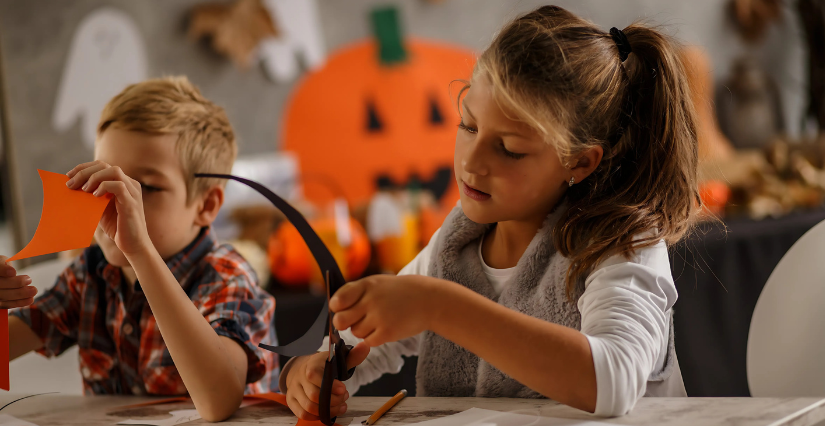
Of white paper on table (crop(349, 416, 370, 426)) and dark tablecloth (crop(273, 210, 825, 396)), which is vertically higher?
white paper on table (crop(349, 416, 370, 426))

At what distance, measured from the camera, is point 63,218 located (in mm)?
628

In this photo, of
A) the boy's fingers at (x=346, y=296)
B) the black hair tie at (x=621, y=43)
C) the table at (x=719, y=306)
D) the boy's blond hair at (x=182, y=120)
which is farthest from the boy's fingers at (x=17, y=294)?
the table at (x=719, y=306)

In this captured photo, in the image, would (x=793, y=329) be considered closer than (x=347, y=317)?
No

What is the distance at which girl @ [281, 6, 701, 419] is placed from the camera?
0.56 metres

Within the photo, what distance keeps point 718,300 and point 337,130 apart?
4.75ft

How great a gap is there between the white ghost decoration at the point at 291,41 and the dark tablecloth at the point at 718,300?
1044mm

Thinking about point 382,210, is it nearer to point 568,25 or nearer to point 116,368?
point 116,368

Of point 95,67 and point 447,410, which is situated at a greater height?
point 95,67

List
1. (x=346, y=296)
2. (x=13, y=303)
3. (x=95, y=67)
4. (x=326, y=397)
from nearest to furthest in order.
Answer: (x=346, y=296)
(x=326, y=397)
(x=13, y=303)
(x=95, y=67)

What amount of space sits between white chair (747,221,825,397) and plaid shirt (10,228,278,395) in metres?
0.63

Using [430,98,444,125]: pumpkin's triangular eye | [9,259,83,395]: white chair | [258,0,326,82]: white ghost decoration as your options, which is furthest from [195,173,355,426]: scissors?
[430,98,444,125]: pumpkin's triangular eye

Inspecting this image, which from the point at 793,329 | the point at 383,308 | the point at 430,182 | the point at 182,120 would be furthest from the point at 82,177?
the point at 430,182

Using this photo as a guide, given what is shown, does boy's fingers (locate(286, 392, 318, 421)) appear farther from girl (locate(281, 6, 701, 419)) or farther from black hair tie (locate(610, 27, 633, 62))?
black hair tie (locate(610, 27, 633, 62))

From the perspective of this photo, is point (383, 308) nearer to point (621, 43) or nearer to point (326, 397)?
point (326, 397)
